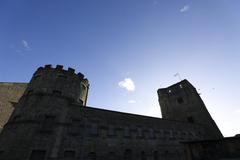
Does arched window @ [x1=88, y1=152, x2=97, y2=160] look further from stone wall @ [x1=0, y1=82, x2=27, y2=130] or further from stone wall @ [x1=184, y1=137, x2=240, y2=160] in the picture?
stone wall @ [x1=0, y1=82, x2=27, y2=130]

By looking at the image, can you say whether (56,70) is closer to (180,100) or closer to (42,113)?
(42,113)

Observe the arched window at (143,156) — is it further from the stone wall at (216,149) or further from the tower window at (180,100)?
the tower window at (180,100)

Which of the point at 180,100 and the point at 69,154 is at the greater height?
the point at 180,100

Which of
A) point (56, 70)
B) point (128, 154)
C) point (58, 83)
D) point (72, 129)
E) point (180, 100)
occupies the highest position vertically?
point (180, 100)

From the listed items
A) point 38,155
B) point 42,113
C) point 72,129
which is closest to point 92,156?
point 72,129

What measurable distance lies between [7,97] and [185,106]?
117ft

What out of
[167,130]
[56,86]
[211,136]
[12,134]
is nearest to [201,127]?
[211,136]

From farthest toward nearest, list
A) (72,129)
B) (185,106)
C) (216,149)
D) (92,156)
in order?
(185,106) < (72,129) < (92,156) < (216,149)

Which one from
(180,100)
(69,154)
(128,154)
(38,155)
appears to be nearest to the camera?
(38,155)

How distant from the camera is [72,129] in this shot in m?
15.6

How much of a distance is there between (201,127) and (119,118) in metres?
20.0

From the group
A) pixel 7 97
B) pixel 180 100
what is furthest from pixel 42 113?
pixel 180 100

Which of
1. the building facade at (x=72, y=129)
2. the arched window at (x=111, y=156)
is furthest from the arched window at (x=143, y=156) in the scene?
the arched window at (x=111, y=156)

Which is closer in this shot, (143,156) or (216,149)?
(216,149)
